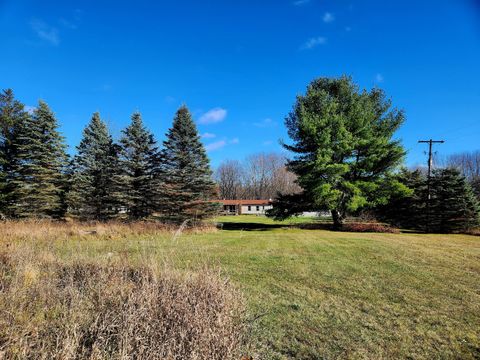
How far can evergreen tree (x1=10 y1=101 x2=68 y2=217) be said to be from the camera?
21422 millimetres

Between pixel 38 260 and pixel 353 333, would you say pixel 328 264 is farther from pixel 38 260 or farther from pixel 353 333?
pixel 38 260

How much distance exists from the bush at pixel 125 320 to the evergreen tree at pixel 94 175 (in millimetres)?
21513

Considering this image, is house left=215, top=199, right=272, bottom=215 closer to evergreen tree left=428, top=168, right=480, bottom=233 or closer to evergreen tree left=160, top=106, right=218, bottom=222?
evergreen tree left=160, top=106, right=218, bottom=222

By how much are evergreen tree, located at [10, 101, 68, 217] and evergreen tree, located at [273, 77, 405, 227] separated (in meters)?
20.0

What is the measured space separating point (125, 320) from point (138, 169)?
21856 mm

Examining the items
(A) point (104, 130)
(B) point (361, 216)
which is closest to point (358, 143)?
(B) point (361, 216)

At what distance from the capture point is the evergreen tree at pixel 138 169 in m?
22.5

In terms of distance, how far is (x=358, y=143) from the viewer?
19.5 metres

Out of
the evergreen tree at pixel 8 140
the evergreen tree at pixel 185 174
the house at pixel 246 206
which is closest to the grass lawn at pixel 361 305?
the evergreen tree at pixel 185 174

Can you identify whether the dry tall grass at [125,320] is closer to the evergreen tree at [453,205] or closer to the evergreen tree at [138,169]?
the evergreen tree at [138,169]

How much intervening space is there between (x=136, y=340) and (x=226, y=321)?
0.98 metres

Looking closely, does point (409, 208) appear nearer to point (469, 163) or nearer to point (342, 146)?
point (342, 146)

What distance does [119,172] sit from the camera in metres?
23.5

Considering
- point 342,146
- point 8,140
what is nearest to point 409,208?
point 342,146
